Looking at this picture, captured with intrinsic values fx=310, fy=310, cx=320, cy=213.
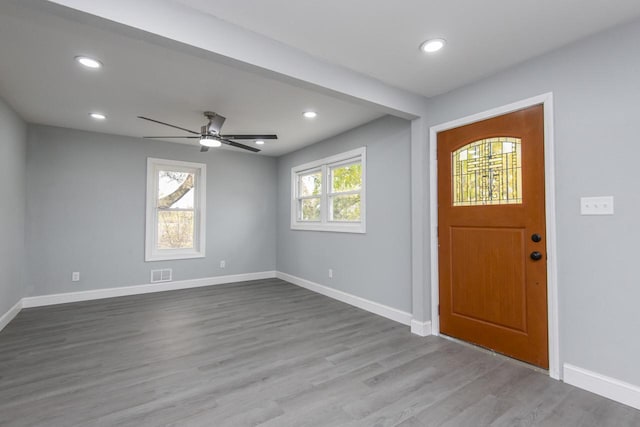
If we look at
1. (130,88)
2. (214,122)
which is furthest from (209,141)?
(130,88)

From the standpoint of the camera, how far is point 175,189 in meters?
5.51

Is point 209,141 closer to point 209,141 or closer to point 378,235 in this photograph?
point 209,141

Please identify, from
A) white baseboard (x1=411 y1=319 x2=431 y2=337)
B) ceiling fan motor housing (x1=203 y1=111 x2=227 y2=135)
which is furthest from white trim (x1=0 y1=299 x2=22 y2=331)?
white baseboard (x1=411 y1=319 x2=431 y2=337)

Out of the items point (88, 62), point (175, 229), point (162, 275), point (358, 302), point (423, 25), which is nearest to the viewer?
point (423, 25)

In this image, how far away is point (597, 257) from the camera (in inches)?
85.5

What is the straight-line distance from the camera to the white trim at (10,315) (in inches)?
136

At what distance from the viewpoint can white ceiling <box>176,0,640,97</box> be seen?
6.28ft

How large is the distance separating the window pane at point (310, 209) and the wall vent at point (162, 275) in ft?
8.09

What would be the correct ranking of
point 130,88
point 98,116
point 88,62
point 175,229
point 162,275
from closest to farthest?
point 88,62 → point 130,88 → point 98,116 → point 162,275 → point 175,229

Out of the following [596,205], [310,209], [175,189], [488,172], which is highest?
[175,189]

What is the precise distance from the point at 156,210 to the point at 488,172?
197 inches

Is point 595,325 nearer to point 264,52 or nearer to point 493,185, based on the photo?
point 493,185

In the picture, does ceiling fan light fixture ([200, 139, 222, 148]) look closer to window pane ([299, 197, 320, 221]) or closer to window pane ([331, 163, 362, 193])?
window pane ([331, 163, 362, 193])

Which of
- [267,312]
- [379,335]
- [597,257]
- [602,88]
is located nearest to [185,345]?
[267,312]
